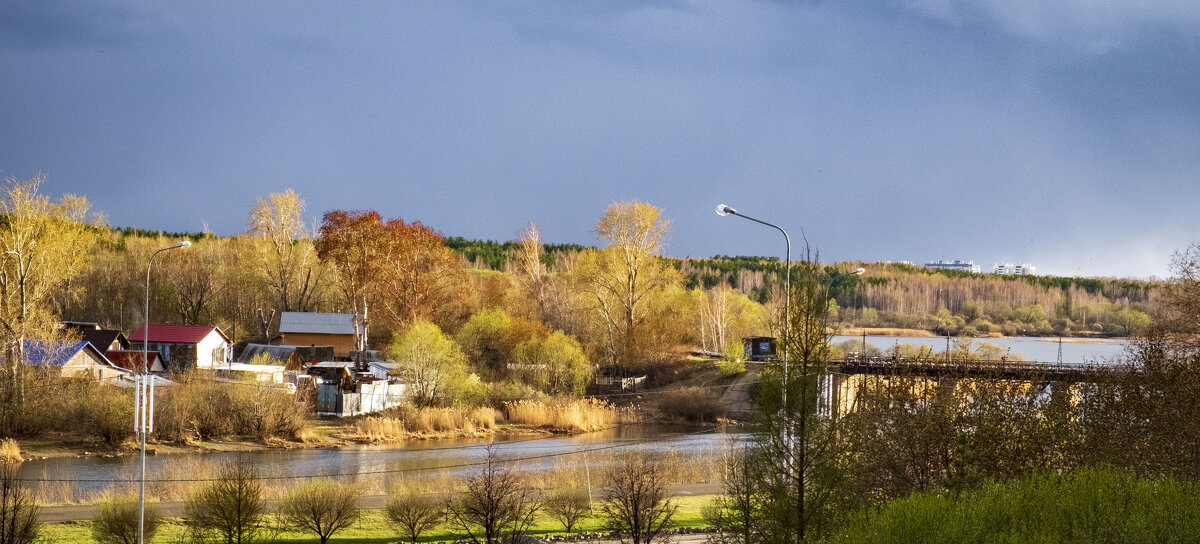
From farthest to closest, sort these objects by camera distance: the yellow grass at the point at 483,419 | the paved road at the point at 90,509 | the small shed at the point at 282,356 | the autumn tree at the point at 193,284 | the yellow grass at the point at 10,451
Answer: the autumn tree at the point at 193,284 < the small shed at the point at 282,356 < the yellow grass at the point at 483,419 < the yellow grass at the point at 10,451 < the paved road at the point at 90,509

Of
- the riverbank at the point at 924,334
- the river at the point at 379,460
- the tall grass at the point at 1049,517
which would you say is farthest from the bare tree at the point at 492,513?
the riverbank at the point at 924,334

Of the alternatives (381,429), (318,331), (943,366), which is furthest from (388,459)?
(318,331)

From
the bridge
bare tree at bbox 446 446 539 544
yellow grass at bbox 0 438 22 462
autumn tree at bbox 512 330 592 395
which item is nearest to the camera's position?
bare tree at bbox 446 446 539 544

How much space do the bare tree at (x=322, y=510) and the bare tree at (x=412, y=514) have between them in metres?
1.10

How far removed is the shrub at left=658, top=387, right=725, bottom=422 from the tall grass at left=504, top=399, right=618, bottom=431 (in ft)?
17.5

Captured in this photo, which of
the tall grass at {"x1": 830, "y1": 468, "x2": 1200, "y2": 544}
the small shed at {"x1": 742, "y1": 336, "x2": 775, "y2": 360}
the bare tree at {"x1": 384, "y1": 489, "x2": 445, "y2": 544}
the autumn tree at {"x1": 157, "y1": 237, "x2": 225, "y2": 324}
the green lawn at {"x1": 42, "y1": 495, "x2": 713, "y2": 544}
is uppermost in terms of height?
the autumn tree at {"x1": 157, "y1": 237, "x2": 225, "y2": 324}

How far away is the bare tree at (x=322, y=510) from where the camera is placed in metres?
24.5

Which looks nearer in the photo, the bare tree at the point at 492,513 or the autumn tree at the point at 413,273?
the bare tree at the point at 492,513

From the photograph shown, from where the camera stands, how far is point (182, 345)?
66.2 m

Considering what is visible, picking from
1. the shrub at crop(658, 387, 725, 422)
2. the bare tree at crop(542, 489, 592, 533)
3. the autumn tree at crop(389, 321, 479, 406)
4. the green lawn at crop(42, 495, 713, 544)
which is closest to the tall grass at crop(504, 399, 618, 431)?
the autumn tree at crop(389, 321, 479, 406)

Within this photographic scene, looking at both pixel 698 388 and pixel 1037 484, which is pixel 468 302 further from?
pixel 1037 484

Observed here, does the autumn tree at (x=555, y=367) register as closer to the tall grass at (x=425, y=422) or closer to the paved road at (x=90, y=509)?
the tall grass at (x=425, y=422)

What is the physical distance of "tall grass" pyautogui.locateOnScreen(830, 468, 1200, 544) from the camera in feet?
40.1

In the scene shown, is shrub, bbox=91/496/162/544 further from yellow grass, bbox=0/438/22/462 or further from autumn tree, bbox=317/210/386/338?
autumn tree, bbox=317/210/386/338
